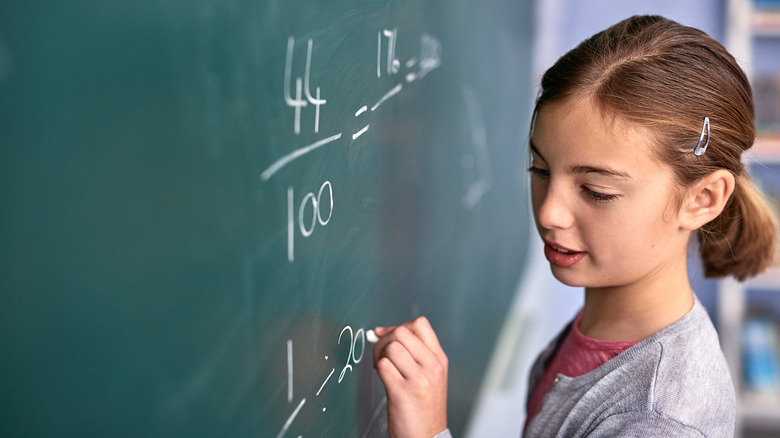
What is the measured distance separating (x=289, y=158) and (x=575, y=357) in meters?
0.54

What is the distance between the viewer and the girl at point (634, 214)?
2.47 ft

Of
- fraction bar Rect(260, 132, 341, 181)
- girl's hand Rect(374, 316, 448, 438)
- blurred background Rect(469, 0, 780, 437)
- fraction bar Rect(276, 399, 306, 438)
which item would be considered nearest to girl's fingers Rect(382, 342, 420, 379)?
girl's hand Rect(374, 316, 448, 438)

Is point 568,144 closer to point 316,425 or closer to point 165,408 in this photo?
point 316,425

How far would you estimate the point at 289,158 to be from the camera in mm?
568

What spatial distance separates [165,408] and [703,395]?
56 centimetres

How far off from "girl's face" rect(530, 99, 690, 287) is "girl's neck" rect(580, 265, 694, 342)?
0.04m

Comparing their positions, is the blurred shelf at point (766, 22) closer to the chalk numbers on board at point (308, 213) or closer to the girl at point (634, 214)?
the girl at point (634, 214)

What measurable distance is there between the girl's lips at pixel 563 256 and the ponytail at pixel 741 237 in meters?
0.24

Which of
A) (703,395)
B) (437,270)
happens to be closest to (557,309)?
(437,270)

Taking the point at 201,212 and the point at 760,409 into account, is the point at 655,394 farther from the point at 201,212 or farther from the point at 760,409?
the point at 760,409

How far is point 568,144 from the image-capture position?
774 millimetres

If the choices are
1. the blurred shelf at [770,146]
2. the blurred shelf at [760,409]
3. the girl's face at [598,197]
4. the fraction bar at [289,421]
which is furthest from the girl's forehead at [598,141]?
the blurred shelf at [760,409]

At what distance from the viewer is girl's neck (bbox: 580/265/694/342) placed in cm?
87

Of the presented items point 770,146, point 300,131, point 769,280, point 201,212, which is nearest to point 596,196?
point 300,131
